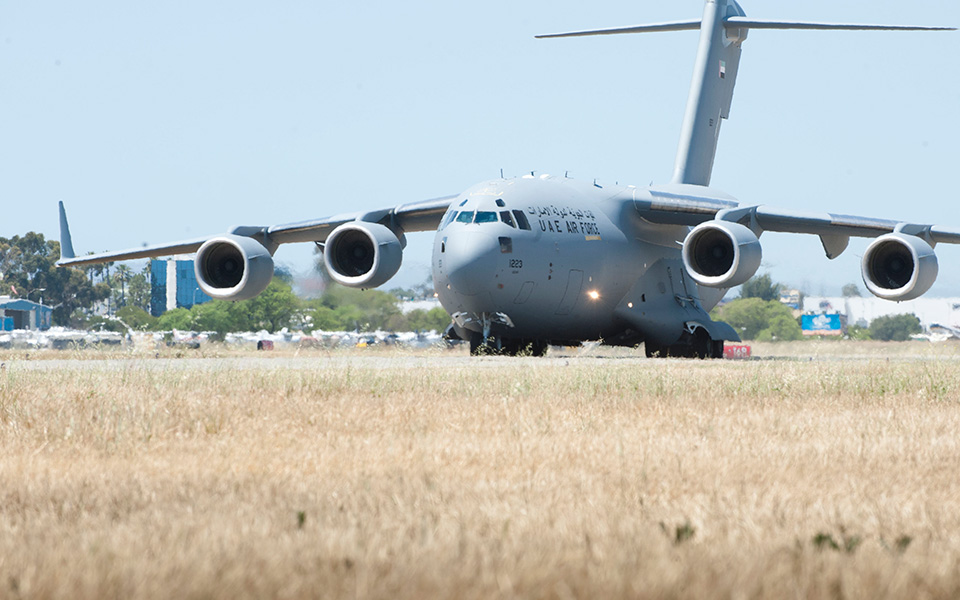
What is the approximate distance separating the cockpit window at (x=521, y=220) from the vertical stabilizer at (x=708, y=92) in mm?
6868

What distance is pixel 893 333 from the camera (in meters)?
65.8

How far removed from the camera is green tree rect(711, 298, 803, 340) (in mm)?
46531

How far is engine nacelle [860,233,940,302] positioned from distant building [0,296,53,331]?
57052 millimetres

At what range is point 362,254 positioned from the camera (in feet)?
68.9

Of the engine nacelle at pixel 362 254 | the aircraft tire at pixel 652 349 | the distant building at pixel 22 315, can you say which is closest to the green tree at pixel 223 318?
the distant building at pixel 22 315

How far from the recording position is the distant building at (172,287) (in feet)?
256

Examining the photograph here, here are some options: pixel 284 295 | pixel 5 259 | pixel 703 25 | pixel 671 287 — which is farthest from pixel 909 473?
pixel 5 259

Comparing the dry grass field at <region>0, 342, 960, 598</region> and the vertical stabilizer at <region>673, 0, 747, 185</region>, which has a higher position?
the vertical stabilizer at <region>673, 0, 747, 185</region>

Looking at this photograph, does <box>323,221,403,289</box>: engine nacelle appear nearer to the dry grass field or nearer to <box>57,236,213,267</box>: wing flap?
<box>57,236,213,267</box>: wing flap

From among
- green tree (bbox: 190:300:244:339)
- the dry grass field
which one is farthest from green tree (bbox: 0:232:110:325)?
the dry grass field

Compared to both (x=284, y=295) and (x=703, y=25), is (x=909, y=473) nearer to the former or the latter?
(x=703, y=25)

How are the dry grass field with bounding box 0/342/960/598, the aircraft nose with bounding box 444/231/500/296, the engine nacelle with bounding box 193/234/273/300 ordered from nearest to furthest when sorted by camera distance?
the dry grass field with bounding box 0/342/960/598, the aircraft nose with bounding box 444/231/500/296, the engine nacelle with bounding box 193/234/273/300

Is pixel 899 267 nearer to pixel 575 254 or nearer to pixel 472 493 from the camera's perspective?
pixel 575 254

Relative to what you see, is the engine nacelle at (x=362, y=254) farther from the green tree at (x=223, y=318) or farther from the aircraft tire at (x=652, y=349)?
the green tree at (x=223, y=318)
